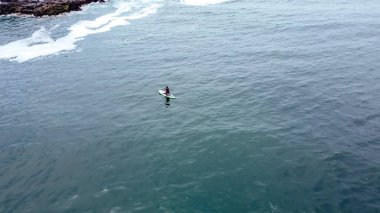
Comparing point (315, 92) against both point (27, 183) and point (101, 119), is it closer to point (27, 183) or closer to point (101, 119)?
point (101, 119)

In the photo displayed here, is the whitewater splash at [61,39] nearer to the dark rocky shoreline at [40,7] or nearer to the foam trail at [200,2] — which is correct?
the foam trail at [200,2]

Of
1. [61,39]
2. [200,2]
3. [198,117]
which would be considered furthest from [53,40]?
[198,117]

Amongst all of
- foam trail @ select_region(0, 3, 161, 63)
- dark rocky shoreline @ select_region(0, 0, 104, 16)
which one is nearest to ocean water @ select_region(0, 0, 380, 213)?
foam trail @ select_region(0, 3, 161, 63)

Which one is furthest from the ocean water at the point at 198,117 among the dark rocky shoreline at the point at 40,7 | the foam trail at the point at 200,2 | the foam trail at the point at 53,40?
the foam trail at the point at 200,2

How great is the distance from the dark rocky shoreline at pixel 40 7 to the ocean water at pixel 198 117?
1909 centimetres

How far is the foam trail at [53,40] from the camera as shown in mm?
67375

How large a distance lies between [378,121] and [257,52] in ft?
→ 79.8

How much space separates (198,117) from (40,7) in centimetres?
7146

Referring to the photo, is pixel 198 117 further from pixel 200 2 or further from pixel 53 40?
pixel 200 2

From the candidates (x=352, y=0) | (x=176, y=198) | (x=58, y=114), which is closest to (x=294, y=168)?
(x=176, y=198)

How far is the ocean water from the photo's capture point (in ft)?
101

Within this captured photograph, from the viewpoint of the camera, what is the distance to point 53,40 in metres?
72.9

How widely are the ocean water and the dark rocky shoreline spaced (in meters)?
19.1

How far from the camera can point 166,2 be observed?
10225cm
